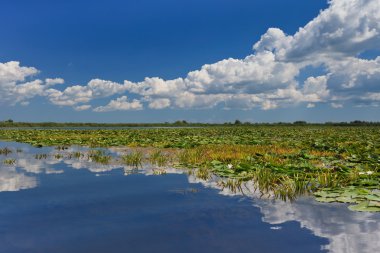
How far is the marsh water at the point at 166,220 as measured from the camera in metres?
4.93

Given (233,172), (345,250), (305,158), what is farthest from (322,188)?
(305,158)

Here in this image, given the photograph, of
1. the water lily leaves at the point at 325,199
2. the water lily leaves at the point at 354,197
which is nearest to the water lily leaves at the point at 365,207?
the water lily leaves at the point at 354,197

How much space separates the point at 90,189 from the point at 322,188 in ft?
19.4

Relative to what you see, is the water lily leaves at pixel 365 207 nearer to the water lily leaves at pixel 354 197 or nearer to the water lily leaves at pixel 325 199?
the water lily leaves at pixel 354 197

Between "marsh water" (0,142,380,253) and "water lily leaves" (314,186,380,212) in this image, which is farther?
"water lily leaves" (314,186,380,212)

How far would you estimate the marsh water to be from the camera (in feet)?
16.2

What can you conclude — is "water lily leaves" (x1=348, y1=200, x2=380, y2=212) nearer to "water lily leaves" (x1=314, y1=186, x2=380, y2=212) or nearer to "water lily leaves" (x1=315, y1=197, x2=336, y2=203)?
"water lily leaves" (x1=314, y1=186, x2=380, y2=212)

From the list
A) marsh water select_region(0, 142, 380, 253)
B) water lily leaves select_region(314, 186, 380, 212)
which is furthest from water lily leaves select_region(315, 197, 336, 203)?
marsh water select_region(0, 142, 380, 253)

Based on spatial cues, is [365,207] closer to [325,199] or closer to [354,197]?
[354,197]

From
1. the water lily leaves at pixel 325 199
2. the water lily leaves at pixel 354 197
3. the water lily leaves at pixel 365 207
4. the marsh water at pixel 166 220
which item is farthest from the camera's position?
the water lily leaves at pixel 325 199

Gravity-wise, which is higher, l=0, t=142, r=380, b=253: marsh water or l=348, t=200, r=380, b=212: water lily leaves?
l=348, t=200, r=380, b=212: water lily leaves

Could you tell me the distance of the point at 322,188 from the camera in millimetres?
8445

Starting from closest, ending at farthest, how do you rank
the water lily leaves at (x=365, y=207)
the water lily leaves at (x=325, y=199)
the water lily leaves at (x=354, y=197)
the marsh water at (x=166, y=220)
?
the marsh water at (x=166, y=220) < the water lily leaves at (x=365, y=207) < the water lily leaves at (x=354, y=197) < the water lily leaves at (x=325, y=199)

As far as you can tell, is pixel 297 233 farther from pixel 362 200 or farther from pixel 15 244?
pixel 15 244
